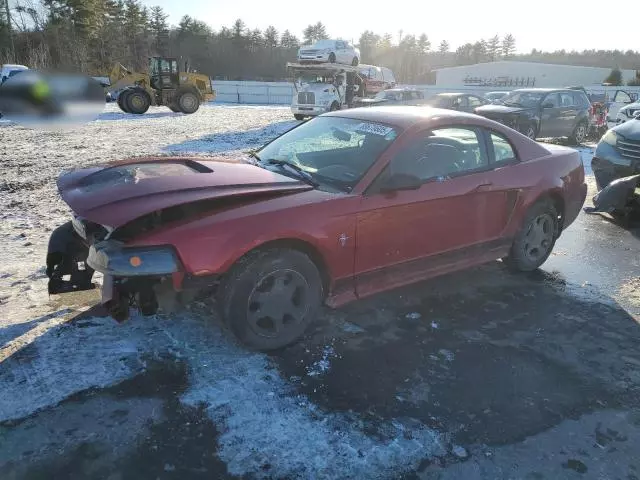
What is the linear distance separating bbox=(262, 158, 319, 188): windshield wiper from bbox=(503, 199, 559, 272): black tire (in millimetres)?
2155

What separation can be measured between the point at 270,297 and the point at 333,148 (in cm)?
146

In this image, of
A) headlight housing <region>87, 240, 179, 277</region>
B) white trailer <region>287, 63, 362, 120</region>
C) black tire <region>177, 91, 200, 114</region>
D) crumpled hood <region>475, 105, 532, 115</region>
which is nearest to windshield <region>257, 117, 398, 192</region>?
headlight housing <region>87, 240, 179, 277</region>

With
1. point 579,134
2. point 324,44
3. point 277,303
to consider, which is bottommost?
point 277,303

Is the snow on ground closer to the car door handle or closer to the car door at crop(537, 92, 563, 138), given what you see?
the car door handle

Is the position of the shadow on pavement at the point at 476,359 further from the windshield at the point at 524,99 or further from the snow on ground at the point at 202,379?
the windshield at the point at 524,99

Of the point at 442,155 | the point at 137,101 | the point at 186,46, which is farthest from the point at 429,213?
the point at 186,46

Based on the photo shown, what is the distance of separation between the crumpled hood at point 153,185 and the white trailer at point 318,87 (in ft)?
55.7

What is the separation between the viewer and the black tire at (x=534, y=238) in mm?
4430

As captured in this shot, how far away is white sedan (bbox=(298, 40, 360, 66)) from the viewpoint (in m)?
20.6

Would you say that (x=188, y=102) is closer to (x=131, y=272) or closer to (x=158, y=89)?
(x=158, y=89)

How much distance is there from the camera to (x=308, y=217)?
3031 millimetres

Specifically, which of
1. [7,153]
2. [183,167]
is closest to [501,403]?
[183,167]

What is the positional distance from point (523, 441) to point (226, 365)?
1.74 meters

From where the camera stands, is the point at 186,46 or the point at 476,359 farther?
the point at 186,46
